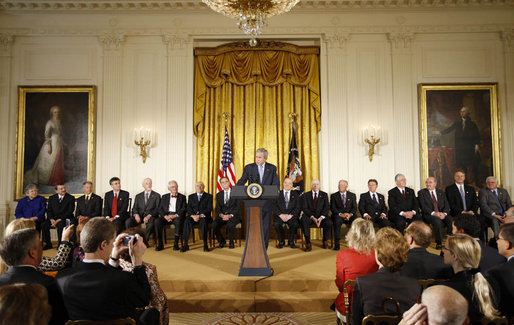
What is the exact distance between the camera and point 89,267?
2.29 meters

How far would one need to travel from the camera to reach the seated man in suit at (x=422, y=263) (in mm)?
2969

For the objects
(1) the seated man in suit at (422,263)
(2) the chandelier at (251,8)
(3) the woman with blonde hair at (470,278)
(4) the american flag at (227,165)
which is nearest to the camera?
(3) the woman with blonde hair at (470,278)

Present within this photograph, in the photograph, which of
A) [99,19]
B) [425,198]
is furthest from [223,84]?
[425,198]

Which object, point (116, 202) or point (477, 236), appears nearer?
point (477, 236)

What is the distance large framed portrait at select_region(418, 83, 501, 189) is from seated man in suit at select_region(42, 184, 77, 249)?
23.2 feet

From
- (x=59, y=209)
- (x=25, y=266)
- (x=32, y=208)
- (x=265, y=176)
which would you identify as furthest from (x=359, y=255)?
(x=32, y=208)

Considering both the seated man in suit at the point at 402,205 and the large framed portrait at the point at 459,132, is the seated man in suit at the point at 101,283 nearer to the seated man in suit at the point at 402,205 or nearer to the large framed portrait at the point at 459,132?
the seated man in suit at the point at 402,205

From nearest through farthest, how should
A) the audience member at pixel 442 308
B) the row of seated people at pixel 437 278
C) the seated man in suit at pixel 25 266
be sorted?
the audience member at pixel 442 308 < the row of seated people at pixel 437 278 < the seated man in suit at pixel 25 266

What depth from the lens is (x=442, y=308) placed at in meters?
1.49

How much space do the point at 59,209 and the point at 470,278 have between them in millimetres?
7406

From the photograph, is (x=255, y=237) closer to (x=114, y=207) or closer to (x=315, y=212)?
(x=315, y=212)

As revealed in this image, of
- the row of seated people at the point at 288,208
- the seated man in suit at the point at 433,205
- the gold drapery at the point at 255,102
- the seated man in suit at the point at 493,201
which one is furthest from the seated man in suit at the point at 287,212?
the seated man in suit at the point at 493,201

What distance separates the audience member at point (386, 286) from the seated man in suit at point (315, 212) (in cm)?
452

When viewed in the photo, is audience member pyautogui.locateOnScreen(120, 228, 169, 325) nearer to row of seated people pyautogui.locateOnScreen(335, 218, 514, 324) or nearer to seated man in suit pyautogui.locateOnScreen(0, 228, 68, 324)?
seated man in suit pyautogui.locateOnScreen(0, 228, 68, 324)
